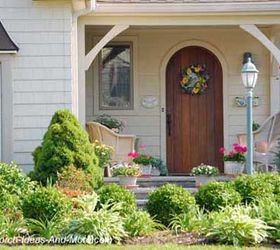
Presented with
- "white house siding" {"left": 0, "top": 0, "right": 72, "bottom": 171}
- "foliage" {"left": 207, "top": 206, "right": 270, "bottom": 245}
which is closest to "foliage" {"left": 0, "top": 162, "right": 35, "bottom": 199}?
"white house siding" {"left": 0, "top": 0, "right": 72, "bottom": 171}

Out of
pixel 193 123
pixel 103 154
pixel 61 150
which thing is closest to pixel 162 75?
pixel 193 123

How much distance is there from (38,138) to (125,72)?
3.07 m

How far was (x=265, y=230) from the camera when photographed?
294 inches

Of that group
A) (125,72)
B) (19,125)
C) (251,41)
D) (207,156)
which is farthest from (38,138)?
(251,41)

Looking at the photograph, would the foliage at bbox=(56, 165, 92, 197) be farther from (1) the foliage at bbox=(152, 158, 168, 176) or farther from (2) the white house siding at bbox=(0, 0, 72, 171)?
(1) the foliage at bbox=(152, 158, 168, 176)

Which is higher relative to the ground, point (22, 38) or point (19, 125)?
point (22, 38)

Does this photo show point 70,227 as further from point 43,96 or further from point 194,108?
point 194,108

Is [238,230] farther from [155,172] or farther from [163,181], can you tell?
[155,172]

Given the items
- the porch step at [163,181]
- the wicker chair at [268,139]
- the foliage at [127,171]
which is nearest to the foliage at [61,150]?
the foliage at [127,171]

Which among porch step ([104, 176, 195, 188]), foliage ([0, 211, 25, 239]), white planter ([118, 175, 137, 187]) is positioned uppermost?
white planter ([118, 175, 137, 187])

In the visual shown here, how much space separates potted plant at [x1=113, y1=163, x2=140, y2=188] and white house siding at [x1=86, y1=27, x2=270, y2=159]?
6.89ft

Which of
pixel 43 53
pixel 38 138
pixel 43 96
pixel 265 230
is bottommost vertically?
pixel 265 230

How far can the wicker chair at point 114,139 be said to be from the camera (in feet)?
38.8

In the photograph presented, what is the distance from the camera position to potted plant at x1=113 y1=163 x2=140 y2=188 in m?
10.7
